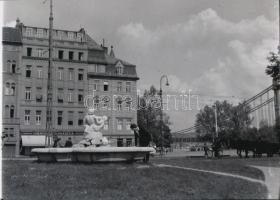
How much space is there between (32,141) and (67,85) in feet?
33.2

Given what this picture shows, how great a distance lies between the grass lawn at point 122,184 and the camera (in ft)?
35.1

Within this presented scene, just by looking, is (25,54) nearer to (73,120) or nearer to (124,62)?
(73,120)

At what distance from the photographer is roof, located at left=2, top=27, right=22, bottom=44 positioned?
185ft

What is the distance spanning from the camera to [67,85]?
196 ft

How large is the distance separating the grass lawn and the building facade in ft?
138

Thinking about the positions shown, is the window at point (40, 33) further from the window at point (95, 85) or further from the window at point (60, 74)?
the window at point (95, 85)

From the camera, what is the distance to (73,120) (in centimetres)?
5934

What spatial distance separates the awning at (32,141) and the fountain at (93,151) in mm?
34941

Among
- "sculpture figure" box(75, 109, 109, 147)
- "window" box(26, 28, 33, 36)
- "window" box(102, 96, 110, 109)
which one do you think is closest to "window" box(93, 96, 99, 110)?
"window" box(102, 96, 110, 109)

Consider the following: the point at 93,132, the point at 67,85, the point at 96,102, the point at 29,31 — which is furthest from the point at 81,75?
the point at 93,132

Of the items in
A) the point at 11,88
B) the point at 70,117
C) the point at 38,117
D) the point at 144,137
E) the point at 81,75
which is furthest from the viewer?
the point at 81,75

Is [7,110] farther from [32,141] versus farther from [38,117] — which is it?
[32,141]

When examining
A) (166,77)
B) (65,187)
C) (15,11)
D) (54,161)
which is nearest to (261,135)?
(166,77)

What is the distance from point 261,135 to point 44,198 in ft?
112
